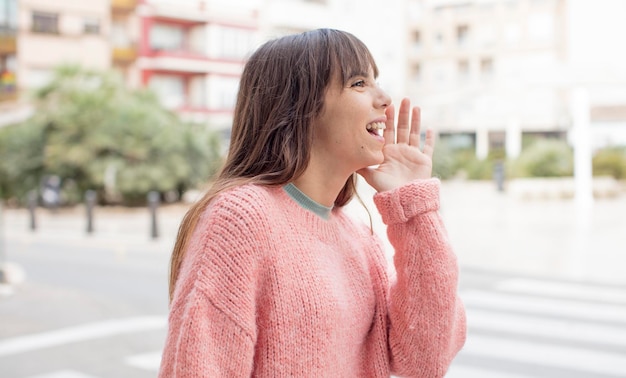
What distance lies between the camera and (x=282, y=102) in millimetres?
1541

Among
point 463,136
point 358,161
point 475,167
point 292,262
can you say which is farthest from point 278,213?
point 463,136

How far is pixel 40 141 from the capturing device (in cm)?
2292

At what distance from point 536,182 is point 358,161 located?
2259 cm

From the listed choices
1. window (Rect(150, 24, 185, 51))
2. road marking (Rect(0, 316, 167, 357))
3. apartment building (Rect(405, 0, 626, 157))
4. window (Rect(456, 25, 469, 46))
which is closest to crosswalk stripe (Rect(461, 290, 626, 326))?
road marking (Rect(0, 316, 167, 357))

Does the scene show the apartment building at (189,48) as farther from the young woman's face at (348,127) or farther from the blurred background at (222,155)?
the young woman's face at (348,127)

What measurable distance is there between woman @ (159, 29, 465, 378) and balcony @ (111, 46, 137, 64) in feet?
118

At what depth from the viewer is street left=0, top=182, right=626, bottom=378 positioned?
589 centimetres

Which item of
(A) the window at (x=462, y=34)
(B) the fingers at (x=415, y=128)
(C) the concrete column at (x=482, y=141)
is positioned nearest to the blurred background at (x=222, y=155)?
(C) the concrete column at (x=482, y=141)

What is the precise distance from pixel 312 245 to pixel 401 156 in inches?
12.5

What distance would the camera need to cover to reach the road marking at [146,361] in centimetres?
575

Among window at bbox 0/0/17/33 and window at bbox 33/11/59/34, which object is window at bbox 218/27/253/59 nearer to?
window at bbox 33/11/59/34

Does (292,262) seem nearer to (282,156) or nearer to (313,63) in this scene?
(282,156)

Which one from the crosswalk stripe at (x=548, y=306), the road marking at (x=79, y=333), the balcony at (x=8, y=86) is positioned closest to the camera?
the road marking at (x=79, y=333)

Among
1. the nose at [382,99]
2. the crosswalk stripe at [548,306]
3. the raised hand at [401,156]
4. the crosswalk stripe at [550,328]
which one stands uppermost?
the nose at [382,99]
